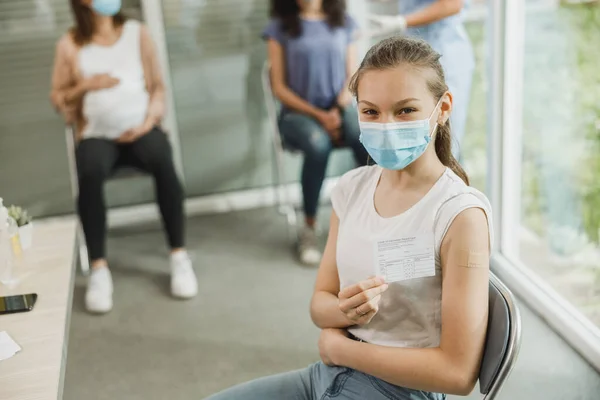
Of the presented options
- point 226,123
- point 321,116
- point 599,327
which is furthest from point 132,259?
point 599,327

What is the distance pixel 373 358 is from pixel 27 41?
112 inches

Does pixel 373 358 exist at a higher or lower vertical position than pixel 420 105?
lower

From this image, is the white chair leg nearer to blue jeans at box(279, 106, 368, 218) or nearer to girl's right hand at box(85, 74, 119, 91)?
girl's right hand at box(85, 74, 119, 91)

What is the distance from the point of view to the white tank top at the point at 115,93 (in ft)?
9.75

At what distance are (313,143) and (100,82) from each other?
3.20 ft

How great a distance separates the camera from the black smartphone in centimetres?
153

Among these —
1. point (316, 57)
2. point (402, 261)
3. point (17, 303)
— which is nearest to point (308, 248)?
point (316, 57)

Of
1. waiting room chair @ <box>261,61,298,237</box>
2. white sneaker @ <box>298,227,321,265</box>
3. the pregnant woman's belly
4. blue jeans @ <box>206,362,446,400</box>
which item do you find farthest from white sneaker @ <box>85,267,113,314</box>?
blue jeans @ <box>206,362,446,400</box>

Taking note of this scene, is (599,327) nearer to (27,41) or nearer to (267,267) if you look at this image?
(267,267)

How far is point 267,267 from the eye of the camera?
305cm

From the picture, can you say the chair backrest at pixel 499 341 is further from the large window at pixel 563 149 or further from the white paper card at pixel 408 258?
the large window at pixel 563 149

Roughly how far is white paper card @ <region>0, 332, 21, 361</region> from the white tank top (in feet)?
5.61

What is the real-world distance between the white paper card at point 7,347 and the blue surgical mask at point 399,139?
827 millimetres

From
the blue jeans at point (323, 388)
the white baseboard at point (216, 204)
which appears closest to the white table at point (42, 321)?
the blue jeans at point (323, 388)
